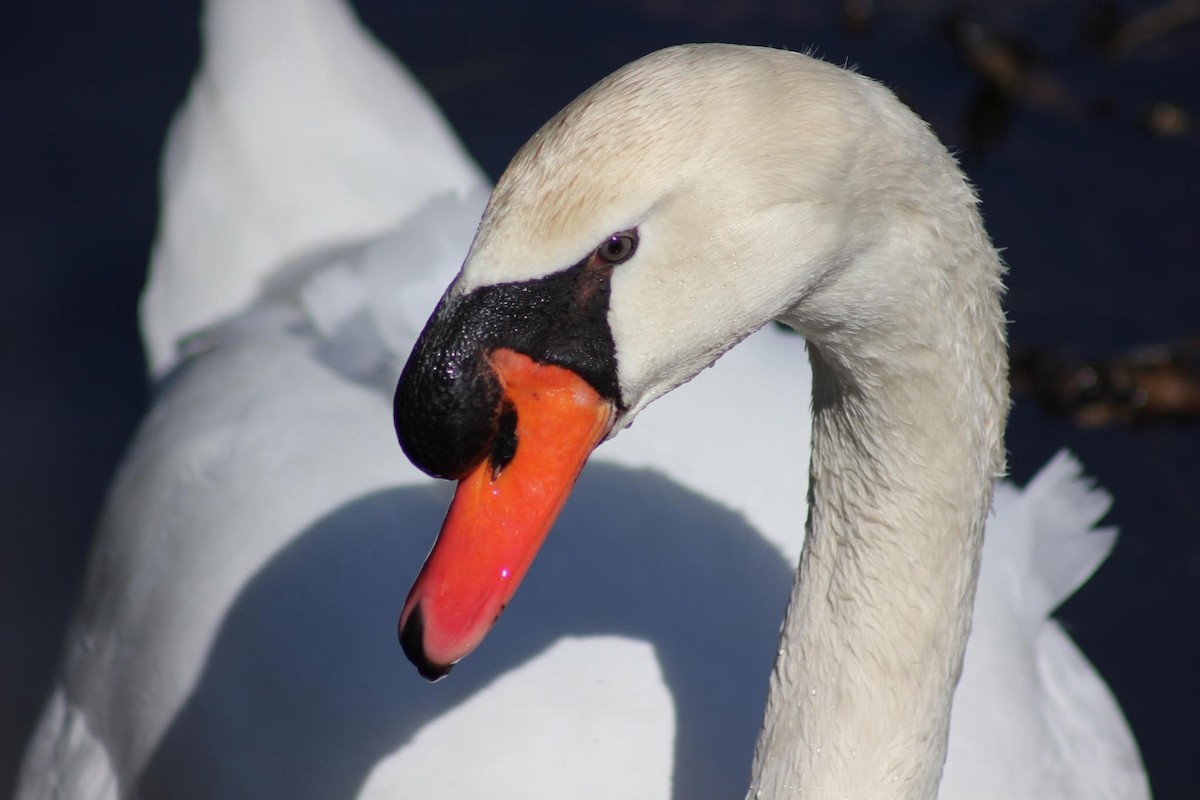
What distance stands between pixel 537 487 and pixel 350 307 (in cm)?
192

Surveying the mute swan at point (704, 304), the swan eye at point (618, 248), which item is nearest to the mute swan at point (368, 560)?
the mute swan at point (704, 304)

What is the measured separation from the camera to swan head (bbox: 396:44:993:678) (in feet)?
6.28

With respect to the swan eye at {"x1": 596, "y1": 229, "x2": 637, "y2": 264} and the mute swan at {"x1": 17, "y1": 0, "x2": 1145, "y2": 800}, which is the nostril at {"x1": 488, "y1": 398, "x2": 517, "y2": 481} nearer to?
the swan eye at {"x1": 596, "y1": 229, "x2": 637, "y2": 264}

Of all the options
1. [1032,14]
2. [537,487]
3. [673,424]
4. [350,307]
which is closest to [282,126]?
[350,307]

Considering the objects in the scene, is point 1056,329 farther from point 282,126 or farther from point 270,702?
point 270,702

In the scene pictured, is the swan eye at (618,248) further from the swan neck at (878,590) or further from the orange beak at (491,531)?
the swan neck at (878,590)

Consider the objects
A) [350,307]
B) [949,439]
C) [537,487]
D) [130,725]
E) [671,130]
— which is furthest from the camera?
[350,307]

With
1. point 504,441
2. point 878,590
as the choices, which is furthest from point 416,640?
point 878,590

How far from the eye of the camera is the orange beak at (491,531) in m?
2.07

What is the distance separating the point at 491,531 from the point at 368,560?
52.3 inches

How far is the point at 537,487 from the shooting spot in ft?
6.81

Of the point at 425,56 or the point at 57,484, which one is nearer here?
the point at 57,484

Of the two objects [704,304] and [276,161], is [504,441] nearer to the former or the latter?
[704,304]

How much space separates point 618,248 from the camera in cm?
193
